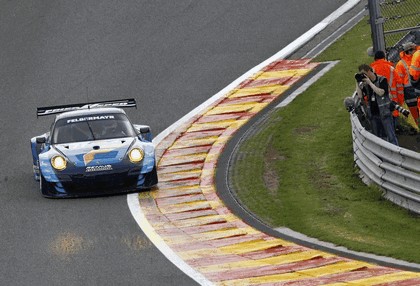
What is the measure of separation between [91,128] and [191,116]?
455 centimetres

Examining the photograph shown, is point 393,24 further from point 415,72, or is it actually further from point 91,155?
point 91,155

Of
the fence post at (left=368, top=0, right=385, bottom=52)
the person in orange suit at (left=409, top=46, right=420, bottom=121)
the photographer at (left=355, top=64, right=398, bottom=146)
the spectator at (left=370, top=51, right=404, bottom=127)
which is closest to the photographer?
the photographer at (left=355, top=64, right=398, bottom=146)

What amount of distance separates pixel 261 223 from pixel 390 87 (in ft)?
14.4

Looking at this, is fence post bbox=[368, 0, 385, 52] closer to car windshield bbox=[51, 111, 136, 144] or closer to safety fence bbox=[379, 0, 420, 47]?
safety fence bbox=[379, 0, 420, 47]

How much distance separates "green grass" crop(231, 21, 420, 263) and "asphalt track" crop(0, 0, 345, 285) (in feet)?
7.02

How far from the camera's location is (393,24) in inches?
974

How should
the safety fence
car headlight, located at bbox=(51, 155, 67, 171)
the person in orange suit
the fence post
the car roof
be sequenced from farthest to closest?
the safety fence, the car roof, the person in orange suit, the fence post, car headlight, located at bbox=(51, 155, 67, 171)

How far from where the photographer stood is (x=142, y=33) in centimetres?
2988

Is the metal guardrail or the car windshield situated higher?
the car windshield

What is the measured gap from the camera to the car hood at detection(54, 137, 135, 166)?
750 inches

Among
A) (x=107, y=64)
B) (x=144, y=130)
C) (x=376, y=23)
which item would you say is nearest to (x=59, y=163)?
(x=144, y=130)

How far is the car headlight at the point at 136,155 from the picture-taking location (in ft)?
62.8

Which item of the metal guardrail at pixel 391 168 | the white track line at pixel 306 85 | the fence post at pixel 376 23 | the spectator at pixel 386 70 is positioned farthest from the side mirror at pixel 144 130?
the white track line at pixel 306 85

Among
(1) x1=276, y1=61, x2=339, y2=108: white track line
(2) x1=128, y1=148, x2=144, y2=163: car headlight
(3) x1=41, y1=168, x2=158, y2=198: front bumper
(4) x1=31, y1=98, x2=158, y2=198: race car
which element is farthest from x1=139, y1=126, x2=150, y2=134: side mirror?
(1) x1=276, y1=61, x2=339, y2=108: white track line
